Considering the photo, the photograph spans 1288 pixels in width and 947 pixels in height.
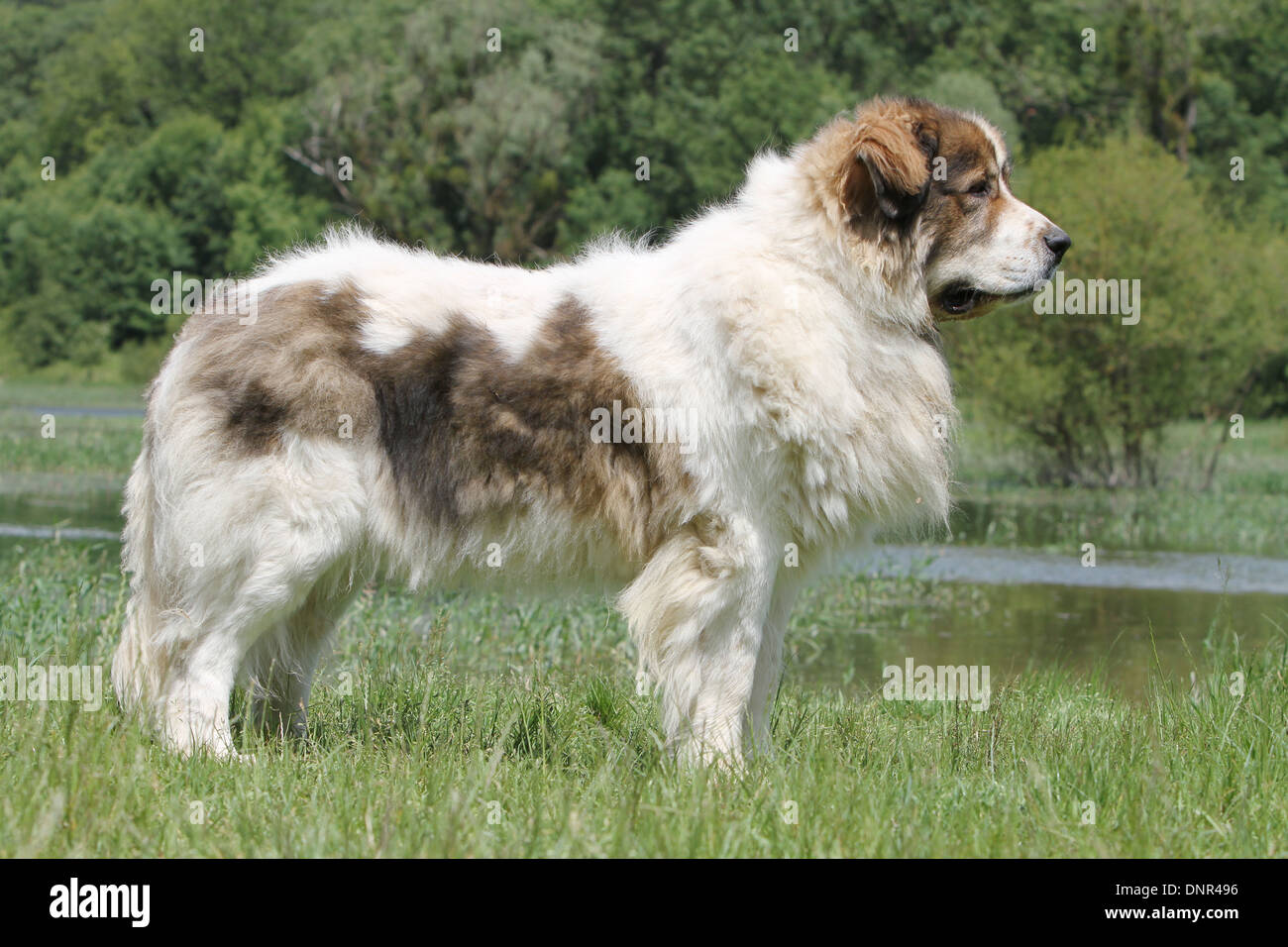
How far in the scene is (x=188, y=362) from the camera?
4.57 metres

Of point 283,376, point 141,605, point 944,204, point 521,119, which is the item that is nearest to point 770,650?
point 944,204

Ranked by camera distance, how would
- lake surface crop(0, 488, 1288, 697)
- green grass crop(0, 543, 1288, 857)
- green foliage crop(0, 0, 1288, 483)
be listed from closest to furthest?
green grass crop(0, 543, 1288, 857) < lake surface crop(0, 488, 1288, 697) < green foliage crop(0, 0, 1288, 483)

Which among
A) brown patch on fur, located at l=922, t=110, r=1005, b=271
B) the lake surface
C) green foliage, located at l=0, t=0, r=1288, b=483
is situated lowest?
the lake surface

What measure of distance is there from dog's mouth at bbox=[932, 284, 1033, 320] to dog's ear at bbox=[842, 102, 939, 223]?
1.16 feet

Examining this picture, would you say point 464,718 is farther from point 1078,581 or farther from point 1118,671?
point 1078,581

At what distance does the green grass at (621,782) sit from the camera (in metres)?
3.48

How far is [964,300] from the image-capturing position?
16.2 ft

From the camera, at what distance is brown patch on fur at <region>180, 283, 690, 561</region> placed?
450 centimetres

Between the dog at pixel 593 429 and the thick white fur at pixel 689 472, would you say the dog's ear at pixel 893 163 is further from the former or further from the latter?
the thick white fur at pixel 689 472

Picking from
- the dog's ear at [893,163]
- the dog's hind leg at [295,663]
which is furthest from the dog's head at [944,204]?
the dog's hind leg at [295,663]

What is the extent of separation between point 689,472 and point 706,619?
52 cm

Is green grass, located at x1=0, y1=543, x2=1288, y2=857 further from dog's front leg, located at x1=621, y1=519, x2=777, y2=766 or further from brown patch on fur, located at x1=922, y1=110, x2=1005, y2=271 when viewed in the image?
brown patch on fur, located at x1=922, y1=110, x2=1005, y2=271

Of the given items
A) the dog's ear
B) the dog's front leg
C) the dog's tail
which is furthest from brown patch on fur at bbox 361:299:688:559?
the dog's ear

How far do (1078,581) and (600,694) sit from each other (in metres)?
8.53
